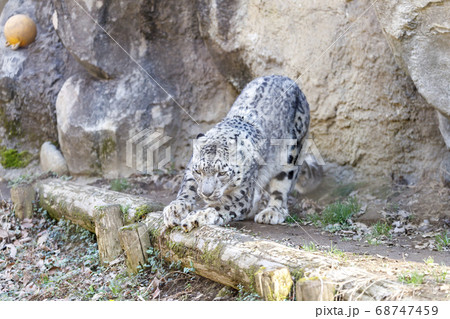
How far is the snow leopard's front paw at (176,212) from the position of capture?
5.48 metres

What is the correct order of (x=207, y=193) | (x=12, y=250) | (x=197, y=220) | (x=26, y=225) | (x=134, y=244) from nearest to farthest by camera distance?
1. (x=197, y=220)
2. (x=134, y=244)
3. (x=207, y=193)
4. (x=12, y=250)
5. (x=26, y=225)

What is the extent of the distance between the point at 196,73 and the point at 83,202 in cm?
355

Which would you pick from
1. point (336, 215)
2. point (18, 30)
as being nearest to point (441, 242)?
point (336, 215)

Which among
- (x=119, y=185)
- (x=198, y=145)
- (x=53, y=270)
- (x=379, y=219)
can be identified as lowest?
(x=53, y=270)

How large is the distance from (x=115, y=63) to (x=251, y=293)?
19.8ft

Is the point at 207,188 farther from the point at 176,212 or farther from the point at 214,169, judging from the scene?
the point at 176,212

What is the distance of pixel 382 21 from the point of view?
6188 millimetres

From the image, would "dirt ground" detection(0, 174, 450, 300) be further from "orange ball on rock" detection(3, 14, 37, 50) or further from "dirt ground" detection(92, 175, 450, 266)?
"orange ball on rock" detection(3, 14, 37, 50)

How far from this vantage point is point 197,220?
5262 mm

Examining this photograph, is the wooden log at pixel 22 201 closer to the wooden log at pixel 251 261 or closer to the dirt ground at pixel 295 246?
the dirt ground at pixel 295 246

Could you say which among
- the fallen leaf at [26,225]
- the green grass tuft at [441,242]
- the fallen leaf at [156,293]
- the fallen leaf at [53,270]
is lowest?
the fallen leaf at [53,270]

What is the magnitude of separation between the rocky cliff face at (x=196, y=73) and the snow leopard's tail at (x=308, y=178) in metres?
0.39

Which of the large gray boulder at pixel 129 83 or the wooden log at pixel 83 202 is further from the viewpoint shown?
the large gray boulder at pixel 129 83

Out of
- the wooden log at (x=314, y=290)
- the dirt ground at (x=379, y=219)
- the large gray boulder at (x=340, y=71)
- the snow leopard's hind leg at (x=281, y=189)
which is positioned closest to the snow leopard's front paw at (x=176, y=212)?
the dirt ground at (x=379, y=219)
